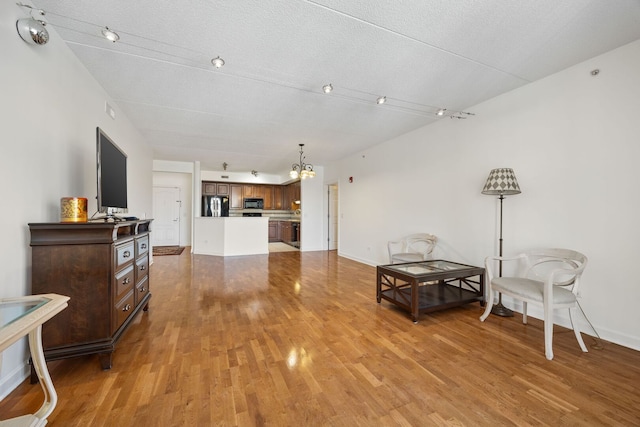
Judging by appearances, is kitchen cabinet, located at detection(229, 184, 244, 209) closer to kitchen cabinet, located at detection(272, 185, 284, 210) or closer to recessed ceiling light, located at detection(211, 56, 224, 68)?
kitchen cabinet, located at detection(272, 185, 284, 210)

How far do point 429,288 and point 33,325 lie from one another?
372cm

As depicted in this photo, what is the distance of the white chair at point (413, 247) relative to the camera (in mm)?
4012

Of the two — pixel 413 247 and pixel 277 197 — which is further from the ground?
pixel 277 197

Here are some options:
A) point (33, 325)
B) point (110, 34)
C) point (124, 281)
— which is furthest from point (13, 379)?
A: point (110, 34)

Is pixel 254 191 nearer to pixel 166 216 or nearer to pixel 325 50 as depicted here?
pixel 166 216

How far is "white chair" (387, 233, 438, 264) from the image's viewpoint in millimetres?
4012

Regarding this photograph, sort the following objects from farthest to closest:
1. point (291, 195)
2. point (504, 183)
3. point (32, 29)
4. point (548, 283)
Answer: point (291, 195)
point (504, 183)
point (548, 283)
point (32, 29)

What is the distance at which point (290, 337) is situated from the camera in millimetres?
2348

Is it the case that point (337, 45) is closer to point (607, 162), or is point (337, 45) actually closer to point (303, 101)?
point (303, 101)

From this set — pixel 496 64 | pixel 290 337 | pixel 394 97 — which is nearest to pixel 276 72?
pixel 394 97

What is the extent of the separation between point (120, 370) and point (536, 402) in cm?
280

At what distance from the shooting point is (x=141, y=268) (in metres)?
2.64

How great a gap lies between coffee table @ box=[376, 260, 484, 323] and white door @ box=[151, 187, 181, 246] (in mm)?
7605

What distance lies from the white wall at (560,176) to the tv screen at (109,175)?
13.7 feet
